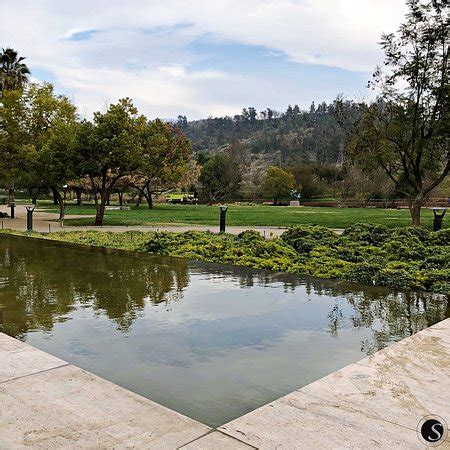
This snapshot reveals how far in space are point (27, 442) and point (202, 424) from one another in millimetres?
1230

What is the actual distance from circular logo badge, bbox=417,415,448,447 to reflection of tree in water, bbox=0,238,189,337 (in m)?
3.95

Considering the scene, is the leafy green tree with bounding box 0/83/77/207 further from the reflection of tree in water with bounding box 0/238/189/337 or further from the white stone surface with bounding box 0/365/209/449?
the white stone surface with bounding box 0/365/209/449

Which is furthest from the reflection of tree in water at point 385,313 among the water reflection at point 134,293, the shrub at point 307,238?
the shrub at point 307,238

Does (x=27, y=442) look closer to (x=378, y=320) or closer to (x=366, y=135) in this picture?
(x=378, y=320)

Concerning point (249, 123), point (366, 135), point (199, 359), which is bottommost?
point (199, 359)

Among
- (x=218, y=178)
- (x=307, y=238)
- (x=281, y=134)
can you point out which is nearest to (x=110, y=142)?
(x=307, y=238)

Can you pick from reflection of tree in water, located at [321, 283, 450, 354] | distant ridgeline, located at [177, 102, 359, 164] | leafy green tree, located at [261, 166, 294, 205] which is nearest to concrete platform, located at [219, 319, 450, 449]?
reflection of tree in water, located at [321, 283, 450, 354]

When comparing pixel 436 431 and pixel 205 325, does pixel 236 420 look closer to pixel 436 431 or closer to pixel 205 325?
pixel 436 431

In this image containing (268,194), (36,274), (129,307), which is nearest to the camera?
(129,307)

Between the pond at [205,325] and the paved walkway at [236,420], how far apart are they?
316 mm

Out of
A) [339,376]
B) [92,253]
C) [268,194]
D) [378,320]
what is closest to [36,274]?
[92,253]

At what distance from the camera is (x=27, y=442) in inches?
134

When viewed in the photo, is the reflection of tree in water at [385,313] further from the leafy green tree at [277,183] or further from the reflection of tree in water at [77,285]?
the leafy green tree at [277,183]

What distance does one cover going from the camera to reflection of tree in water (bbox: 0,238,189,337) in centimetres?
717
